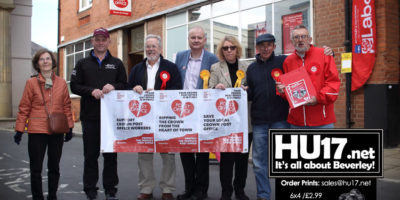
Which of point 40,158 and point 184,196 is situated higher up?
point 40,158

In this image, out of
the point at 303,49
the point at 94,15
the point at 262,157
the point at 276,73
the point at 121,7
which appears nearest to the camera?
the point at 303,49

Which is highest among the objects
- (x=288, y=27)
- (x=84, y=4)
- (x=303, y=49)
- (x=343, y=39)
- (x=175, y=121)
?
(x=84, y=4)

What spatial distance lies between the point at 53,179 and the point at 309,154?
3.10m

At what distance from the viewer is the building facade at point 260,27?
809cm

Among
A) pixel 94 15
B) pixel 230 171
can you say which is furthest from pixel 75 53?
pixel 230 171

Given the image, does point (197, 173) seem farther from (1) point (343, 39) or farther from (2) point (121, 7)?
(2) point (121, 7)

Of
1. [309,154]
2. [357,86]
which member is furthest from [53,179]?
[357,86]

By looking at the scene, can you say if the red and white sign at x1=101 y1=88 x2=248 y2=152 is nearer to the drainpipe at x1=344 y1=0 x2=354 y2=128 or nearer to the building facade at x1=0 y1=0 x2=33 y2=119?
the drainpipe at x1=344 y1=0 x2=354 y2=128

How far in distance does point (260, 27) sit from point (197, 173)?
7.05 metres

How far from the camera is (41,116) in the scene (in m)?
4.20

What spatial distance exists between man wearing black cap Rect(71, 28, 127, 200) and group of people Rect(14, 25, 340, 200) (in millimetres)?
12

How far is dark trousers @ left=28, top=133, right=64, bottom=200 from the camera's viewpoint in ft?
13.7

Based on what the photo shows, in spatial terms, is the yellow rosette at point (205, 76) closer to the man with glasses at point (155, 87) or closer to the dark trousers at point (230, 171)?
the man with glasses at point (155, 87)

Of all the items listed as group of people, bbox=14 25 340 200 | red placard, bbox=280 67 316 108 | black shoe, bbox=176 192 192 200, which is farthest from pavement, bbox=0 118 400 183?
black shoe, bbox=176 192 192 200
